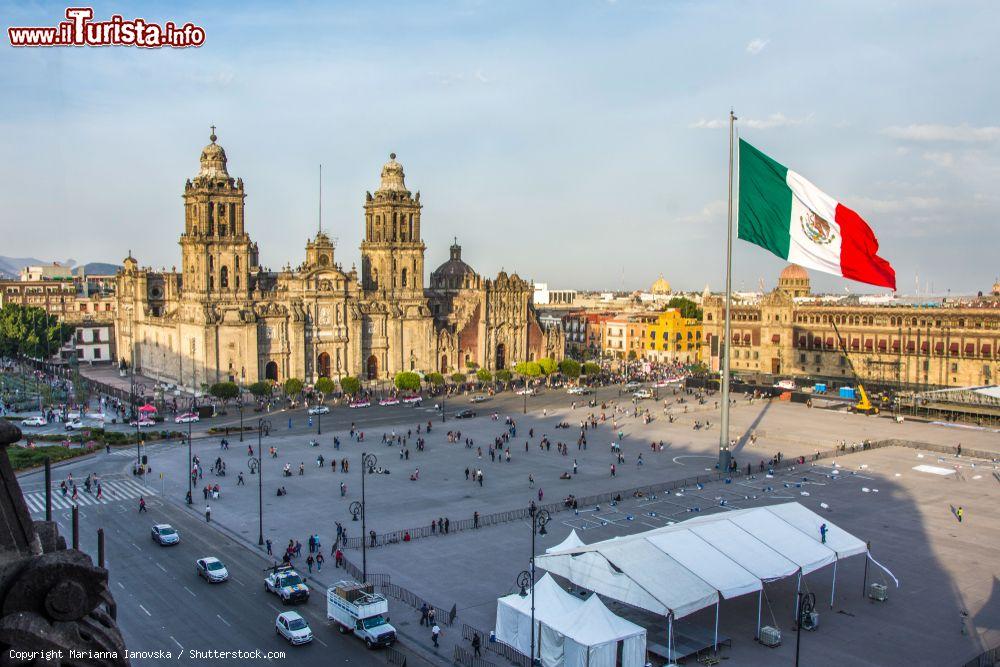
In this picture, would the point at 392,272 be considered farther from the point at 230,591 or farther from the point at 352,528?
the point at 230,591

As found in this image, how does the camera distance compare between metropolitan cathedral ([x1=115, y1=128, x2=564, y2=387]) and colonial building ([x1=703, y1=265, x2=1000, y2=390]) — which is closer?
metropolitan cathedral ([x1=115, y1=128, x2=564, y2=387])

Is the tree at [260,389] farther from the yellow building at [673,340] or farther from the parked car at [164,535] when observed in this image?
the yellow building at [673,340]

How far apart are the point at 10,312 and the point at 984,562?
377 feet

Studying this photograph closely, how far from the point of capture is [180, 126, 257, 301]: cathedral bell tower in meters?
89.2

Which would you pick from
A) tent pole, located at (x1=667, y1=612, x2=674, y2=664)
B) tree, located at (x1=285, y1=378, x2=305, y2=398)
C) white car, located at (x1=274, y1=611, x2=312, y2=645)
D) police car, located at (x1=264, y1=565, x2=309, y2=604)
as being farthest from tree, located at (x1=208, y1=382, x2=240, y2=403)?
tent pole, located at (x1=667, y1=612, x2=674, y2=664)

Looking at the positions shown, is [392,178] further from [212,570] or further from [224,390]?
[212,570]

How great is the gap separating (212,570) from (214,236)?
62580 mm

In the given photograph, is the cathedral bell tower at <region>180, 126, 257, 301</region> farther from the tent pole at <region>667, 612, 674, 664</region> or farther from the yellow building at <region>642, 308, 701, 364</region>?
the tent pole at <region>667, 612, 674, 664</region>

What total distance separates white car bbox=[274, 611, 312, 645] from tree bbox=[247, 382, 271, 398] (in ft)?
178

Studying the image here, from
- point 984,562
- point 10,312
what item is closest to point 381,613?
point 984,562

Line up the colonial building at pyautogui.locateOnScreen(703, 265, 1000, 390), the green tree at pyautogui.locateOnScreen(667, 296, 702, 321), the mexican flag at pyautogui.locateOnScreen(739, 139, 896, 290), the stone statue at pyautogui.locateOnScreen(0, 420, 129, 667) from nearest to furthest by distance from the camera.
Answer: the stone statue at pyautogui.locateOnScreen(0, 420, 129, 667)
the mexican flag at pyautogui.locateOnScreen(739, 139, 896, 290)
the colonial building at pyautogui.locateOnScreen(703, 265, 1000, 390)
the green tree at pyautogui.locateOnScreen(667, 296, 702, 321)

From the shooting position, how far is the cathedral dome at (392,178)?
105250mm

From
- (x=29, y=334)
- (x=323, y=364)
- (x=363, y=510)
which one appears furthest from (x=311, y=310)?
(x=363, y=510)

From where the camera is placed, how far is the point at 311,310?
92438mm
